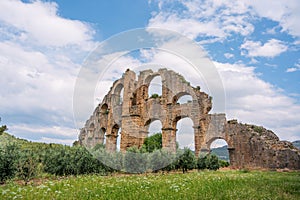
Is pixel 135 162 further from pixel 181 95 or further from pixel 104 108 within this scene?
pixel 104 108

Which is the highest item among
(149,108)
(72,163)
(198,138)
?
(149,108)

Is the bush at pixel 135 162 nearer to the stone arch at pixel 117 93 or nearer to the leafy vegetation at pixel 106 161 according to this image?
the leafy vegetation at pixel 106 161

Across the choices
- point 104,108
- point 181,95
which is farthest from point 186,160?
point 104,108

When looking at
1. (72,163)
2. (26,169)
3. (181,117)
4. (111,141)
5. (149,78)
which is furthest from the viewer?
(111,141)

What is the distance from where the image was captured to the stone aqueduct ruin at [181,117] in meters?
18.1

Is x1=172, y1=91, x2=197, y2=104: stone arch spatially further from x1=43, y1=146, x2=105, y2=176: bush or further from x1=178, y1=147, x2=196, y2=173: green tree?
x1=43, y1=146, x2=105, y2=176: bush

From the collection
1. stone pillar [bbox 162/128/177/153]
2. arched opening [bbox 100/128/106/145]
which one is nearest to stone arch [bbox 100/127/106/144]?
arched opening [bbox 100/128/106/145]

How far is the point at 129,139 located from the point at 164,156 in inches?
357

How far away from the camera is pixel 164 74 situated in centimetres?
2269

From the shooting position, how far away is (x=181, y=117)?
2131cm

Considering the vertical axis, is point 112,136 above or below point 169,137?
above

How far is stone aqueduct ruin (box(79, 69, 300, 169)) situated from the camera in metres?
18.1

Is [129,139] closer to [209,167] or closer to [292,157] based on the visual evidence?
[209,167]

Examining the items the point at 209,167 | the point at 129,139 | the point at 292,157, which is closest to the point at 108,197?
the point at 209,167
